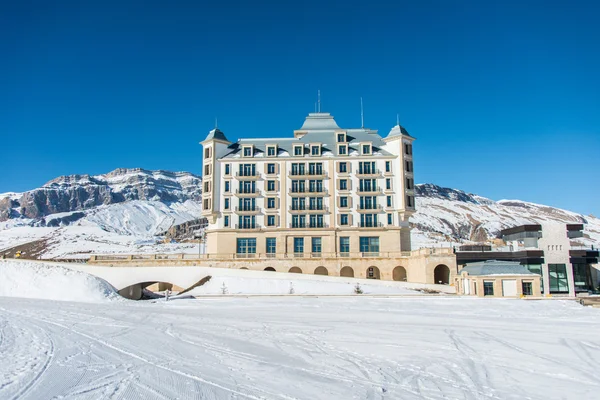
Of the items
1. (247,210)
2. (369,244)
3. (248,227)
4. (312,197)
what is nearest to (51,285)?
(248,227)

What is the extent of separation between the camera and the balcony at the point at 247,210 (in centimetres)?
6569

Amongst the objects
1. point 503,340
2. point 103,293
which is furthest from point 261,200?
point 503,340

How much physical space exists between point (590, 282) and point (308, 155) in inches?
1429

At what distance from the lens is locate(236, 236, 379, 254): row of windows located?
64562 millimetres

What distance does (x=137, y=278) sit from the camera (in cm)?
5581

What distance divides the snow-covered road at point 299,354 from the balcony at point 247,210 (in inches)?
1248

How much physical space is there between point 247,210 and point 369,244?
654 inches

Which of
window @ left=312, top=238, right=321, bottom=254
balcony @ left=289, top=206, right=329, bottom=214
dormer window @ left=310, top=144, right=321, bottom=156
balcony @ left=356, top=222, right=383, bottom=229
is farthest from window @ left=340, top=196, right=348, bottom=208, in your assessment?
dormer window @ left=310, top=144, right=321, bottom=156

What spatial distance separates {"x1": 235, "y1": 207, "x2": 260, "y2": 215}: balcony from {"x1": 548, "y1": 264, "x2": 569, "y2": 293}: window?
116ft

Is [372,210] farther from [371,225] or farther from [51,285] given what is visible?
[51,285]

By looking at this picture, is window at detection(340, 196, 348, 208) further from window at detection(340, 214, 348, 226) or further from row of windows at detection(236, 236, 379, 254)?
row of windows at detection(236, 236, 379, 254)

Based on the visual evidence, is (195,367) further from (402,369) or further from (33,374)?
(402,369)

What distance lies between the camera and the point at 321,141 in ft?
228

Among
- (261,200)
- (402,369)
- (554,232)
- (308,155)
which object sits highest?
(308,155)
